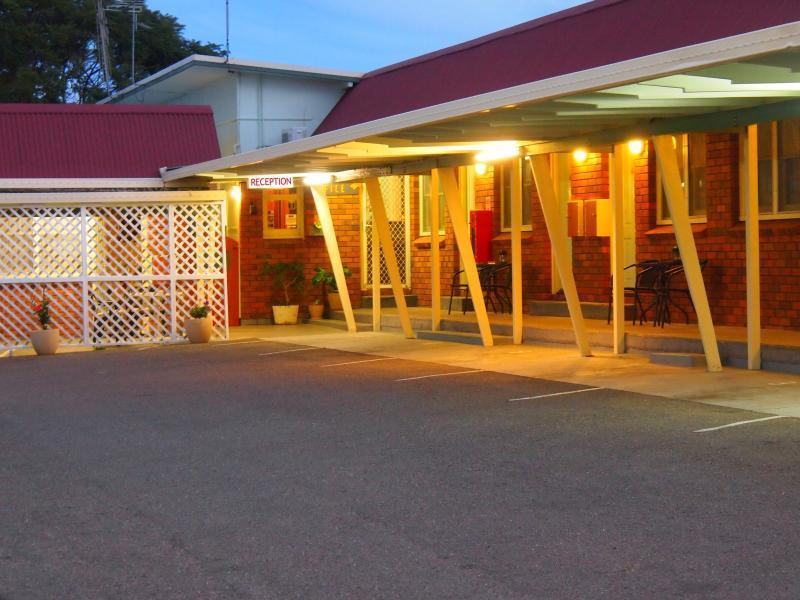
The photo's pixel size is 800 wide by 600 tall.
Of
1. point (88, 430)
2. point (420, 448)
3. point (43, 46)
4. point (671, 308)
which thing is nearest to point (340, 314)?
point (671, 308)

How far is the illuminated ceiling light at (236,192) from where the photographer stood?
21188 millimetres

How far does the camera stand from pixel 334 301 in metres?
21.7

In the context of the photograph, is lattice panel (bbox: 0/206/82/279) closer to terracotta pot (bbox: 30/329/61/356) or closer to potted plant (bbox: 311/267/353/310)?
terracotta pot (bbox: 30/329/61/356)

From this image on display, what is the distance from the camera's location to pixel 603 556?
543cm

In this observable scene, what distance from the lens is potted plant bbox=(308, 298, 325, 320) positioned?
21781mm

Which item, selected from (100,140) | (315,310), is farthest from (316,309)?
(100,140)

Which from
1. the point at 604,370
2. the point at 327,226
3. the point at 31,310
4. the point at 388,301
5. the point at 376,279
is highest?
the point at 327,226

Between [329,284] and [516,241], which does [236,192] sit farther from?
[516,241]

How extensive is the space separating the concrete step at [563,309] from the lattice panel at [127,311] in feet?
18.7

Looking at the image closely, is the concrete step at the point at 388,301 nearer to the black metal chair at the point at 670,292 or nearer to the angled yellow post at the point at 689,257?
the black metal chair at the point at 670,292

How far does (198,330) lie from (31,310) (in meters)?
2.62

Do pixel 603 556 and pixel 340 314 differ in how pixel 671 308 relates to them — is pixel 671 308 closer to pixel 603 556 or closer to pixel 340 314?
pixel 340 314

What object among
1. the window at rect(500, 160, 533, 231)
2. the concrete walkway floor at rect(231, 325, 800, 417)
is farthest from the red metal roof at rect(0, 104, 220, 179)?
the window at rect(500, 160, 533, 231)

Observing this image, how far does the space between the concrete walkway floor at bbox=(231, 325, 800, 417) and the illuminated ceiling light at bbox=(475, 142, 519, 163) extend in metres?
2.41
